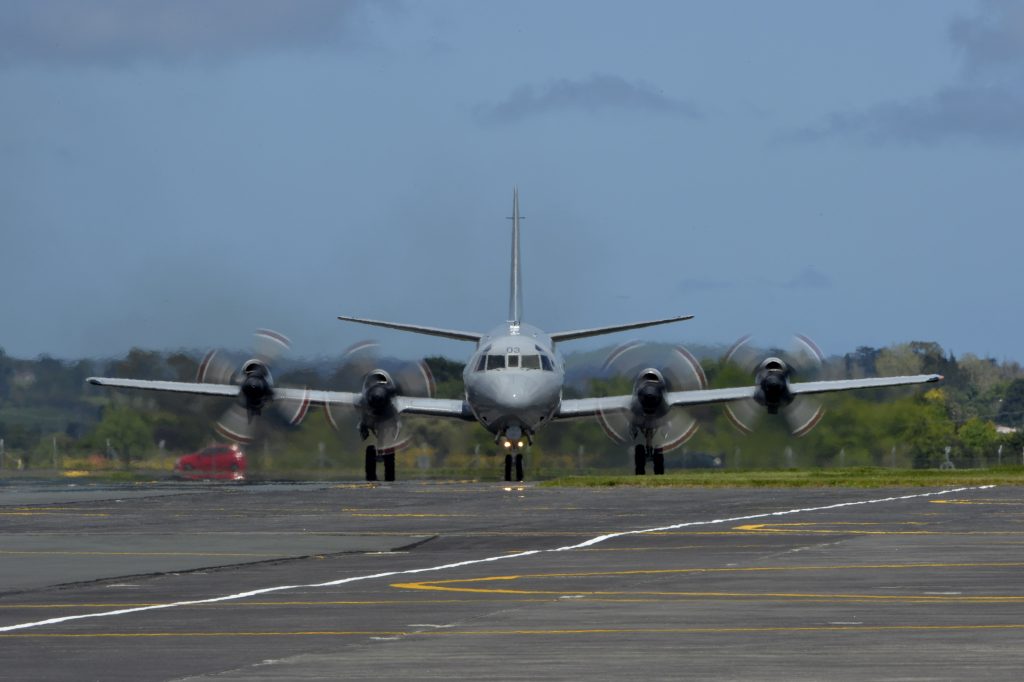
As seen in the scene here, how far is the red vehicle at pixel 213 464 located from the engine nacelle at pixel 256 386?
Result: 269 cm

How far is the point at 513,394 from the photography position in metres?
54.0

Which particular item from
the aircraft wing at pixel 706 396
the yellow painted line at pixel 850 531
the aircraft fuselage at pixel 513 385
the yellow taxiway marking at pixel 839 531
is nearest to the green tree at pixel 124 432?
the aircraft fuselage at pixel 513 385

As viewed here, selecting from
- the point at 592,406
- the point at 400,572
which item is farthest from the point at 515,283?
the point at 400,572

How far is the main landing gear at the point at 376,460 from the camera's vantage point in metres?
58.1

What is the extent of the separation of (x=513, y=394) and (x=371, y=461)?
6.49 m

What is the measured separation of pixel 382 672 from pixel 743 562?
933 centimetres

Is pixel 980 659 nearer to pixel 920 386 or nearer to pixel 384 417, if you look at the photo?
pixel 384 417

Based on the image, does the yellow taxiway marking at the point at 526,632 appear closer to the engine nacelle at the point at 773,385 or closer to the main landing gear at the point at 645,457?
the engine nacelle at the point at 773,385

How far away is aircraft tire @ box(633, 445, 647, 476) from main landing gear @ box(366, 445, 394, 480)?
298 inches

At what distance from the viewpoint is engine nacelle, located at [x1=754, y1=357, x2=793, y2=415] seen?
57688 mm

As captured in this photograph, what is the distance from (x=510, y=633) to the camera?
1300 cm

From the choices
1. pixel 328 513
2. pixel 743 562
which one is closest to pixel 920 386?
pixel 328 513

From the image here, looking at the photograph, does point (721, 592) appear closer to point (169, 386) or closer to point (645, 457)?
point (169, 386)

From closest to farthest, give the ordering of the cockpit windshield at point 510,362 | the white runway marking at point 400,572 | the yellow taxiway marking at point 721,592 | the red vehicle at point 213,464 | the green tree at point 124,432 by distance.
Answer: the white runway marking at point 400,572, the yellow taxiway marking at point 721,592, the cockpit windshield at point 510,362, the green tree at point 124,432, the red vehicle at point 213,464
